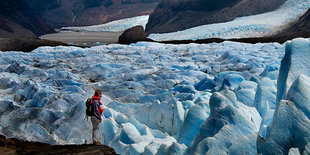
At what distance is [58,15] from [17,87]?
61.9 meters

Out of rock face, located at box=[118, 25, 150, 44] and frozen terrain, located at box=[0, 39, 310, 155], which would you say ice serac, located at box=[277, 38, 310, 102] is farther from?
rock face, located at box=[118, 25, 150, 44]

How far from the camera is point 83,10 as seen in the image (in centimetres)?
6750

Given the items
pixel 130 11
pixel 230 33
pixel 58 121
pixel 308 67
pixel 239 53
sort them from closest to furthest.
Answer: pixel 308 67, pixel 58 121, pixel 239 53, pixel 230 33, pixel 130 11

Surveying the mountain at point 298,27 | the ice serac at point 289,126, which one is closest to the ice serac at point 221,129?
the ice serac at point 289,126

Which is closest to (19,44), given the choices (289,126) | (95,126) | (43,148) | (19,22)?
(43,148)

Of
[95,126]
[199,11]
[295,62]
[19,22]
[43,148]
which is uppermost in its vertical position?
[295,62]

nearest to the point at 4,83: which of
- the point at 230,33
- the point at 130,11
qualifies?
the point at 230,33

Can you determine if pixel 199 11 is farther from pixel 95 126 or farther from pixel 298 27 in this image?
pixel 95 126

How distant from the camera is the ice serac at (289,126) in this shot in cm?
257

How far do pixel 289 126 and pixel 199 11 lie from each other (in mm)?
37055

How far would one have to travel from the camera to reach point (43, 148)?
506cm

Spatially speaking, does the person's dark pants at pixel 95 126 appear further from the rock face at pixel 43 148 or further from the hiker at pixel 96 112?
the rock face at pixel 43 148

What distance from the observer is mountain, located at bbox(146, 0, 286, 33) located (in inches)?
1159

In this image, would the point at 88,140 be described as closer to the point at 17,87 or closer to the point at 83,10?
the point at 17,87
